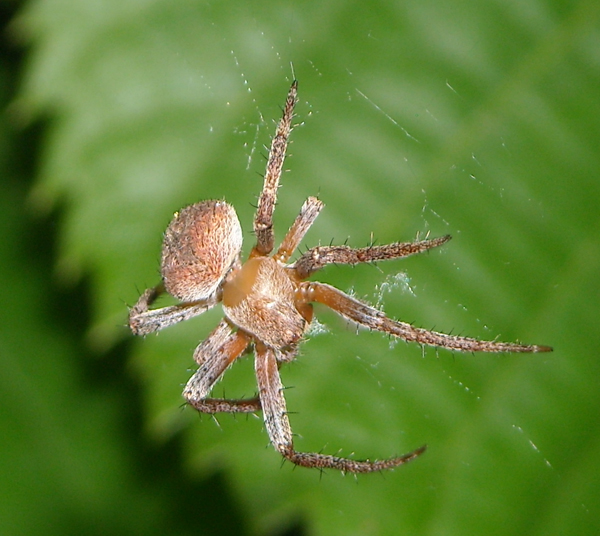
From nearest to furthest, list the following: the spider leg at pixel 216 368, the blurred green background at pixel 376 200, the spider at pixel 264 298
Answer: the blurred green background at pixel 376 200 → the spider at pixel 264 298 → the spider leg at pixel 216 368

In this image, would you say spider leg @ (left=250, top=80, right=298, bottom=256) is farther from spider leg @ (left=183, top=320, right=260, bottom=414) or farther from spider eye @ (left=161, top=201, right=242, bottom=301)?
spider leg @ (left=183, top=320, right=260, bottom=414)

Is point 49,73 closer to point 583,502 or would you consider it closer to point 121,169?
point 121,169

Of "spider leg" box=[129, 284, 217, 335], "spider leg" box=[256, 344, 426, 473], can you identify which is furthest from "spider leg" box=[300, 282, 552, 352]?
"spider leg" box=[129, 284, 217, 335]

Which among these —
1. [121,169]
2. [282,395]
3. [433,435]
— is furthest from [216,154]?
[433,435]

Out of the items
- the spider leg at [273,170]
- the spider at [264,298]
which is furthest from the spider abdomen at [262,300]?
the spider leg at [273,170]

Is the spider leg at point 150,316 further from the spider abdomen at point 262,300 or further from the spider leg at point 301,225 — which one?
the spider leg at point 301,225

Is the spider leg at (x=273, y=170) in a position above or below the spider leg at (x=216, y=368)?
above
